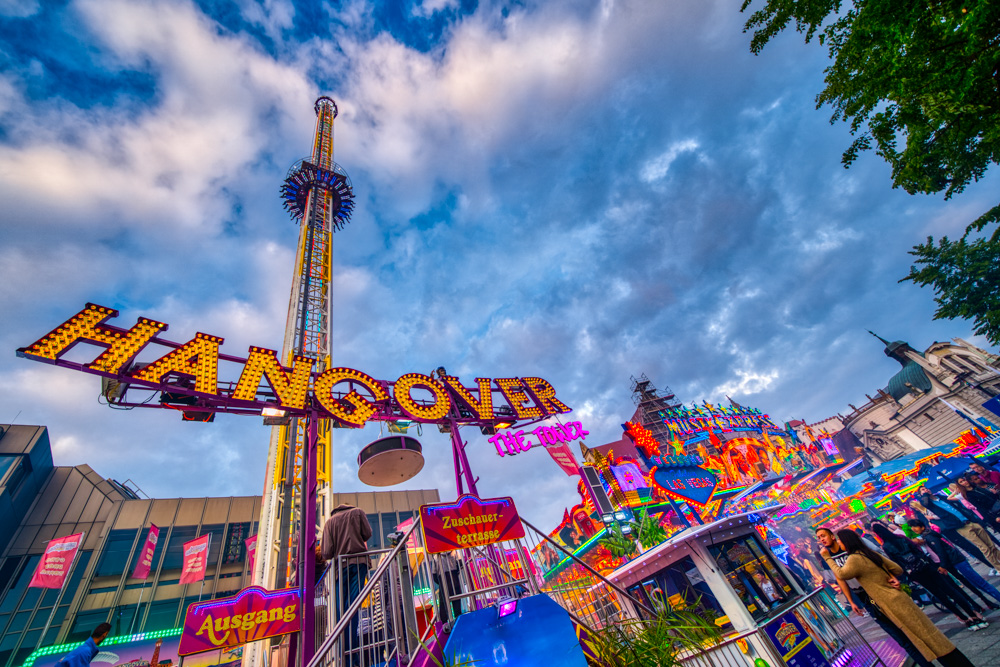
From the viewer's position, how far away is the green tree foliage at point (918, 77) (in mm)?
7082

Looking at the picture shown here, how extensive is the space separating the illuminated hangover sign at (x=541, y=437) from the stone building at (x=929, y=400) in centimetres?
3855

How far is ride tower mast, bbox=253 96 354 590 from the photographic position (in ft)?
42.3

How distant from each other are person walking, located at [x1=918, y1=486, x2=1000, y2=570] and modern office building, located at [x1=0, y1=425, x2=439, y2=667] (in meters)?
35.1

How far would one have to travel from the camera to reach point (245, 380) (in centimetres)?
1098

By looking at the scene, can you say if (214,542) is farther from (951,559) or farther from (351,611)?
(951,559)

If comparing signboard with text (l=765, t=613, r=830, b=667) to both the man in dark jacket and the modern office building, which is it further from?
the modern office building

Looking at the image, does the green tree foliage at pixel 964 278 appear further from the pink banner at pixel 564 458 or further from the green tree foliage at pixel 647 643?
the green tree foliage at pixel 647 643

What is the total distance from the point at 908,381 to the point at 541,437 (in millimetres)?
50187

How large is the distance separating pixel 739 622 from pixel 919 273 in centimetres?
2430

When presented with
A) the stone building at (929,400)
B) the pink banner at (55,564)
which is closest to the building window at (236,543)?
the pink banner at (55,564)

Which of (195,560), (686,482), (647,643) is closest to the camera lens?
(647,643)

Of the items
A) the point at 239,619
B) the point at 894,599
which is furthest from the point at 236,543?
the point at 894,599

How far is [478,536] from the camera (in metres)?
5.91

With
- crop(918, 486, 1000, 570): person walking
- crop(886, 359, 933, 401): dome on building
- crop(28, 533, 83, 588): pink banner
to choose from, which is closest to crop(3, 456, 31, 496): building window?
crop(28, 533, 83, 588): pink banner
